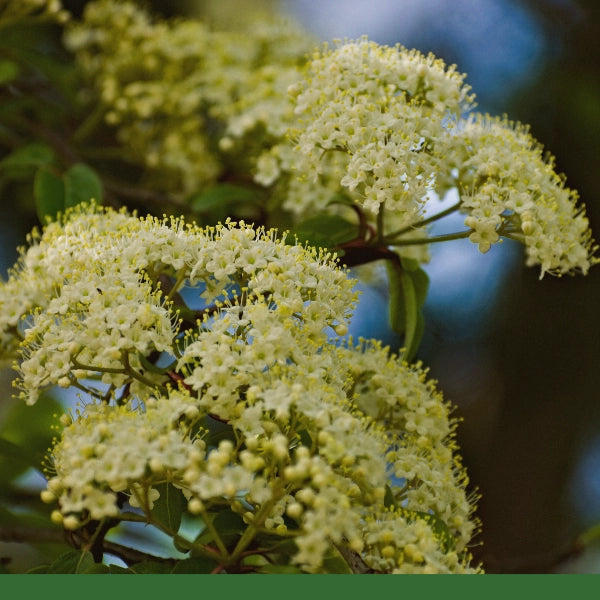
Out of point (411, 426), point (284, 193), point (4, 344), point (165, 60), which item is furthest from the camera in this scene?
point (165, 60)

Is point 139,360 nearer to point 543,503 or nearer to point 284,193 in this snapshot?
point 284,193

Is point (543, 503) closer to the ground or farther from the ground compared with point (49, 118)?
closer to the ground

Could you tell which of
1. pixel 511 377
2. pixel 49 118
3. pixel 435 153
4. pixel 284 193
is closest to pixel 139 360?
pixel 435 153

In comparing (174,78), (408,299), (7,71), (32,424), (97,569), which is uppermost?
(174,78)

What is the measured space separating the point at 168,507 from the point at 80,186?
4.07ft

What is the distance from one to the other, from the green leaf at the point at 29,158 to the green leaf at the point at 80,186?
17 cm

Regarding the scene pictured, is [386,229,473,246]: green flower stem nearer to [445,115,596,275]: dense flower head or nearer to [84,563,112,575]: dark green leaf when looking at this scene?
[445,115,596,275]: dense flower head

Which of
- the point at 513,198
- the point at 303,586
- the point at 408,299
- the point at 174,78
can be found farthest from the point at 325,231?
the point at 174,78

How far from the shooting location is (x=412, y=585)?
143cm

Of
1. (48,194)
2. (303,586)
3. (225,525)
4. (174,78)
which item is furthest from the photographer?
(174,78)

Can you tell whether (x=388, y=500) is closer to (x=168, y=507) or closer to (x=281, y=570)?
(x=281, y=570)

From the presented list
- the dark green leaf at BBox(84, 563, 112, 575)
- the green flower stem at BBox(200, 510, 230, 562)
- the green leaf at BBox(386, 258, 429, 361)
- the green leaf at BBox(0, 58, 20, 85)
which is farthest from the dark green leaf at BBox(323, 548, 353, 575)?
the green leaf at BBox(0, 58, 20, 85)

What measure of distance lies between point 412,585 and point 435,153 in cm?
109

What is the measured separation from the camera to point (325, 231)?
2275mm
